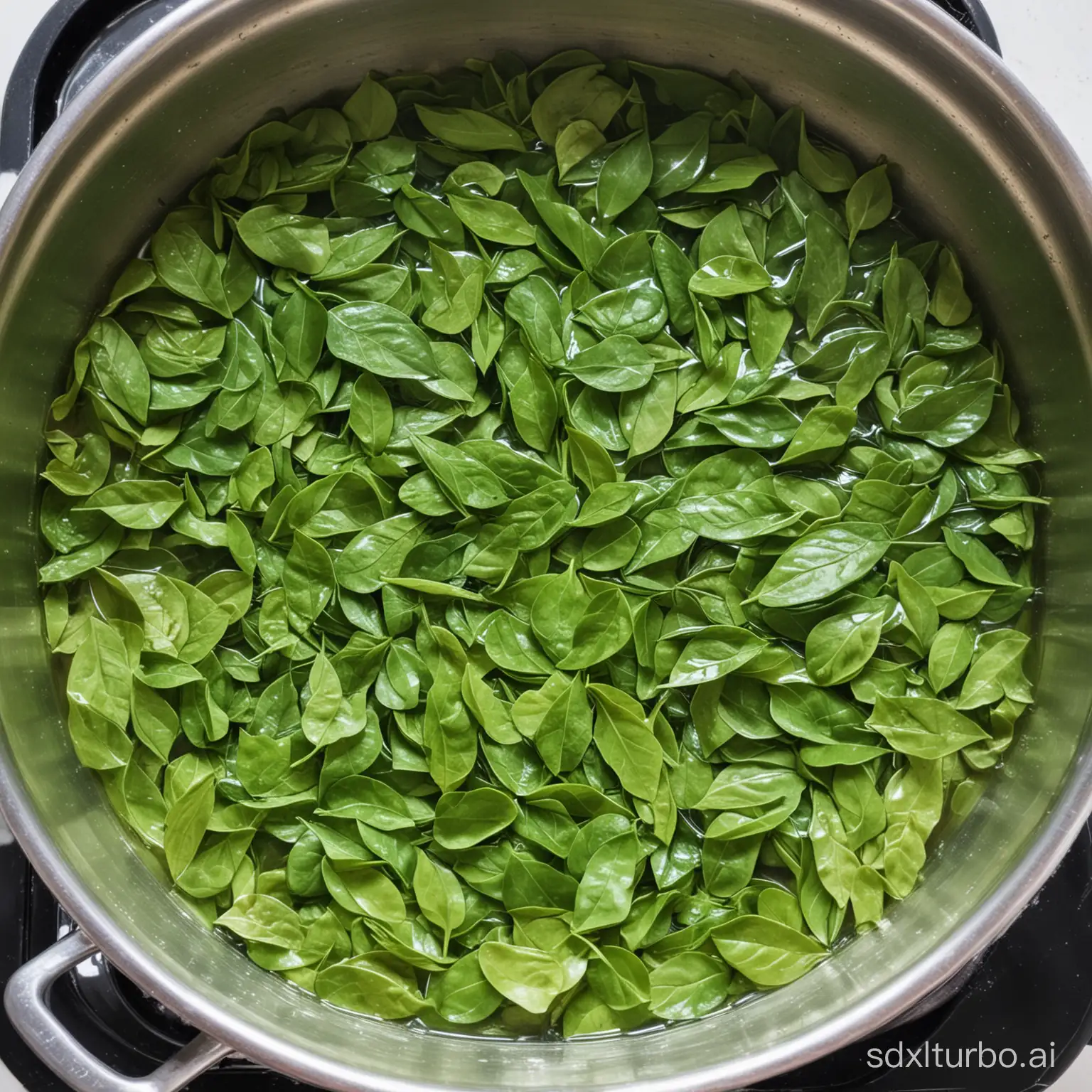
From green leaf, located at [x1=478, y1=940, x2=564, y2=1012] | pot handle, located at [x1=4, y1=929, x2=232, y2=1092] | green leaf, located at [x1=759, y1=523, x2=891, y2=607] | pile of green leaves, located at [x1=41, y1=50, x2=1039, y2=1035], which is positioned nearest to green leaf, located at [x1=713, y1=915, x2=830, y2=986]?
pile of green leaves, located at [x1=41, y1=50, x2=1039, y2=1035]

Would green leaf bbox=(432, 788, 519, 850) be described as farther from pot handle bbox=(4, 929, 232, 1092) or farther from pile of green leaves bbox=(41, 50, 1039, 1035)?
pot handle bbox=(4, 929, 232, 1092)

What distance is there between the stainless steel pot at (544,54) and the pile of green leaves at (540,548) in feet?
0.09

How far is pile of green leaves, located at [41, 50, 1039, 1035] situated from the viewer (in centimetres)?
78

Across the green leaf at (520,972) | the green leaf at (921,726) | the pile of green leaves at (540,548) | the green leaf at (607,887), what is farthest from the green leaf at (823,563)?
the green leaf at (520,972)

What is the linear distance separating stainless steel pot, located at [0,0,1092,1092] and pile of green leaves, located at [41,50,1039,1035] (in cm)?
3

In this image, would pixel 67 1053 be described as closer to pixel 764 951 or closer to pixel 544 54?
pixel 764 951

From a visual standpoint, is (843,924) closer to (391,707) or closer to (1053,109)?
(391,707)

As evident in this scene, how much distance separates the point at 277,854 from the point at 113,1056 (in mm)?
187

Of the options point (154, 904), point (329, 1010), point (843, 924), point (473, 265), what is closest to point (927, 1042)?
point (843, 924)

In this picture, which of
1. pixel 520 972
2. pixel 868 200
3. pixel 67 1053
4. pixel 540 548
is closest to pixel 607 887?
pixel 520 972

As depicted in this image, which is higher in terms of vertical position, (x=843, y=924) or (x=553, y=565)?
(x=553, y=565)

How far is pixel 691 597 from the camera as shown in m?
0.80

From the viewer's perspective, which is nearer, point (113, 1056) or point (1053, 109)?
point (113, 1056)

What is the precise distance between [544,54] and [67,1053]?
868 mm
